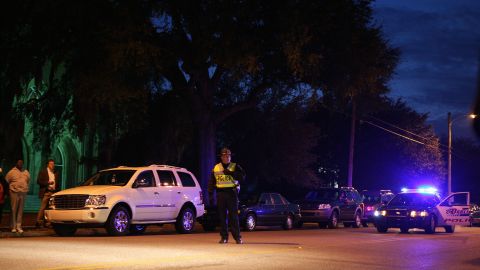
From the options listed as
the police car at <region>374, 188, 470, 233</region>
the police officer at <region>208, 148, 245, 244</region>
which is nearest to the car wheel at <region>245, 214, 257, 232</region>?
the police car at <region>374, 188, 470, 233</region>

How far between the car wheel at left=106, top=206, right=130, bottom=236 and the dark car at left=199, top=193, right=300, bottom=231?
5387 millimetres

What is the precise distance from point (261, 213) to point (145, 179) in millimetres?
6688

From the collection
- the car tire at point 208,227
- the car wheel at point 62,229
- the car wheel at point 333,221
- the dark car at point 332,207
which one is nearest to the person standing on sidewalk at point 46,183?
the car wheel at point 62,229

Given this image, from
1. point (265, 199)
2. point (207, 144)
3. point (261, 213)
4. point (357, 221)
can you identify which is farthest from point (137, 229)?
point (357, 221)

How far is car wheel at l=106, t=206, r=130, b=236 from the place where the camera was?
747 inches

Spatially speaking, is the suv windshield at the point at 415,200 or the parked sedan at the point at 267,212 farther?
the parked sedan at the point at 267,212

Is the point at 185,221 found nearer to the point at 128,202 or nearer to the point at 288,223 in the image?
the point at 128,202

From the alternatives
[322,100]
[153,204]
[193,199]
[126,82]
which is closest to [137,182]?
[153,204]

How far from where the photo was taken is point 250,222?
25.4m

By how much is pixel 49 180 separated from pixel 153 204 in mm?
3286

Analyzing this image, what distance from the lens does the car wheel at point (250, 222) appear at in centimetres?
2520

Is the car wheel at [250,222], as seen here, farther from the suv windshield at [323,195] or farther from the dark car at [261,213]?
the suv windshield at [323,195]

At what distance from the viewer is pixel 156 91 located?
3152cm

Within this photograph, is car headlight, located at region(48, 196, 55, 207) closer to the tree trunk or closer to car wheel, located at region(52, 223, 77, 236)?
car wheel, located at region(52, 223, 77, 236)
